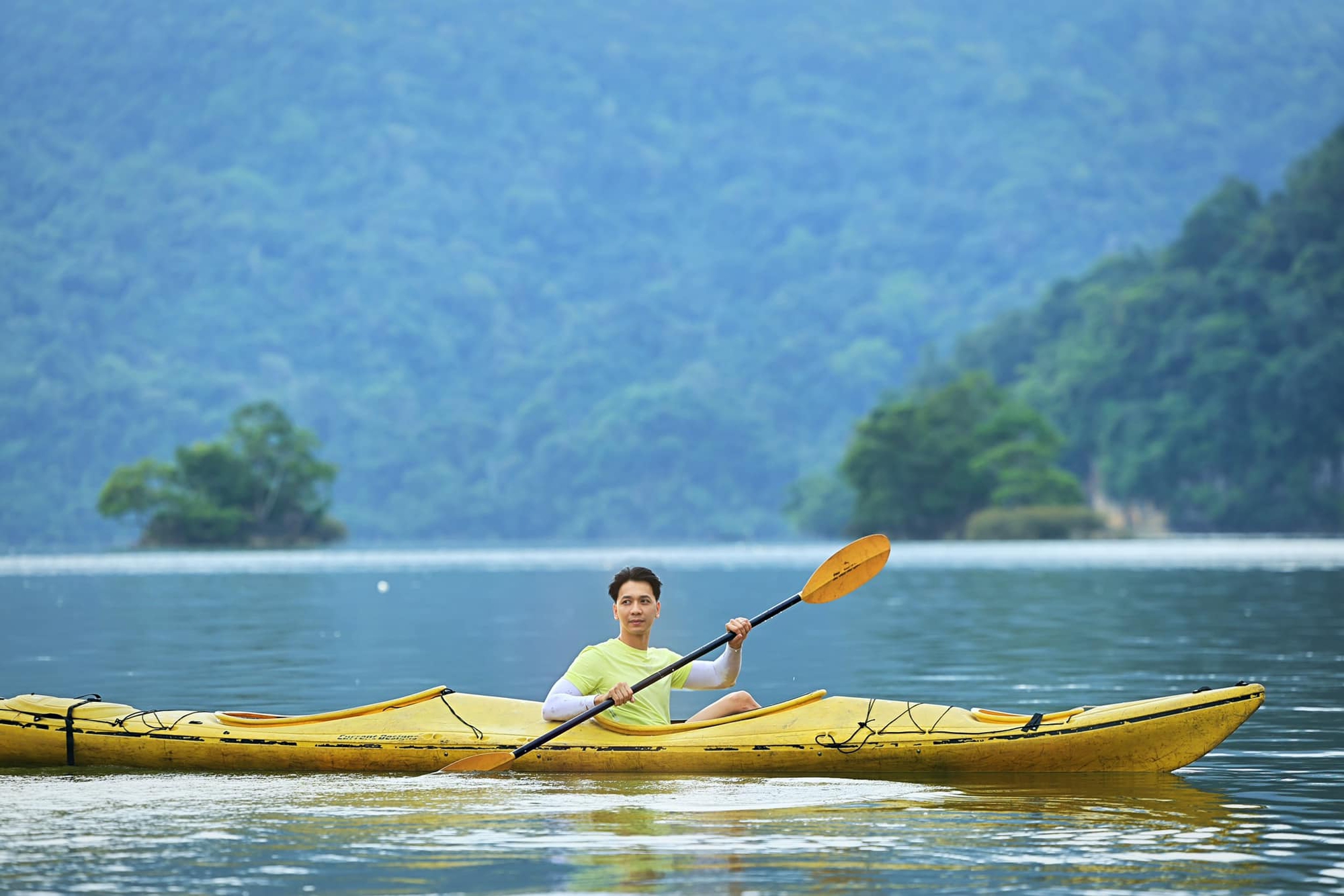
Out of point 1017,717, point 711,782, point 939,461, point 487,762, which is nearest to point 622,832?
point 711,782

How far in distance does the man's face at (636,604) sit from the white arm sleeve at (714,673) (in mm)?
665

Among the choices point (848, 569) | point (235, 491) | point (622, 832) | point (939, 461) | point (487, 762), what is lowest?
point (622, 832)

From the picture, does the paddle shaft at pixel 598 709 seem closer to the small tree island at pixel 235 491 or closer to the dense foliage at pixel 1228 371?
the small tree island at pixel 235 491

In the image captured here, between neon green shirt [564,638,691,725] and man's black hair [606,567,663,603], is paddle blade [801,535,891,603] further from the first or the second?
man's black hair [606,567,663,603]

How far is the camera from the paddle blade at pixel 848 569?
13.4m

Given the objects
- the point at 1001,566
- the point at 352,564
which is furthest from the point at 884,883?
the point at 352,564

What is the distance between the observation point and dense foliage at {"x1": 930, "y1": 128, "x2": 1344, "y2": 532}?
11625 centimetres

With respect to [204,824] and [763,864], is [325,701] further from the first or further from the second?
[763,864]

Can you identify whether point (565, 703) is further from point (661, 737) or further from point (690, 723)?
point (690, 723)

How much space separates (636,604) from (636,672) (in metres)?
0.68

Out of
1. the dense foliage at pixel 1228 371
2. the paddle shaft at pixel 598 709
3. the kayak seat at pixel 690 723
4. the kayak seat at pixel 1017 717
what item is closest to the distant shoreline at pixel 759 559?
the dense foliage at pixel 1228 371

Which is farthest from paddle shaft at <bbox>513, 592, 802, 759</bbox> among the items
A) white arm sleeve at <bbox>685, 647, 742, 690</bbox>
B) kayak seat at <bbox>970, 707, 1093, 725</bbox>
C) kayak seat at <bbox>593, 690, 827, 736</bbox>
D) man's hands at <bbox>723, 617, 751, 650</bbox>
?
kayak seat at <bbox>970, 707, 1093, 725</bbox>

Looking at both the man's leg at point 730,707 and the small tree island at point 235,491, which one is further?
the small tree island at point 235,491

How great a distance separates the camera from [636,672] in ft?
39.1
